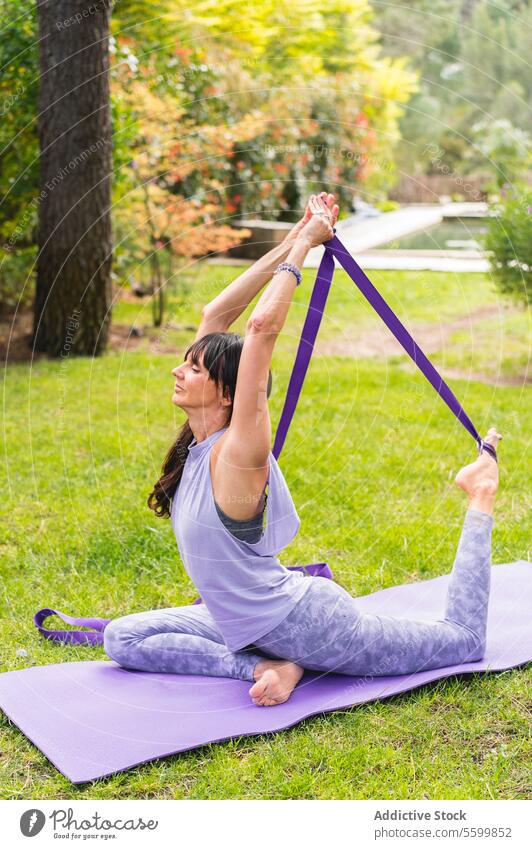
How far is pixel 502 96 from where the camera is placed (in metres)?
32.7

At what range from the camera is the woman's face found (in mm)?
3443

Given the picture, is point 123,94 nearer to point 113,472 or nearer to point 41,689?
point 113,472

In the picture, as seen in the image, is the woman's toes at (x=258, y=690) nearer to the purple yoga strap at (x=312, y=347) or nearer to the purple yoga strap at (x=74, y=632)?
the purple yoga strap at (x=74, y=632)

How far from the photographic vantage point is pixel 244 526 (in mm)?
3414

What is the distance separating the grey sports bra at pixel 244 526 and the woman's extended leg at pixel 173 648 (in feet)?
1.64

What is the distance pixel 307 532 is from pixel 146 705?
6.44 ft

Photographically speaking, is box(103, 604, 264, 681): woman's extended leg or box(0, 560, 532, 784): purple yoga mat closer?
box(0, 560, 532, 784): purple yoga mat

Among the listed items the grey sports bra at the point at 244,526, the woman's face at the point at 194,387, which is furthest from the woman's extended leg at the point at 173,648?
the woman's face at the point at 194,387

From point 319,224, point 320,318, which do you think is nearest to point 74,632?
point 320,318

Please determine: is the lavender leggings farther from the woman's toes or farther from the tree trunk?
the tree trunk

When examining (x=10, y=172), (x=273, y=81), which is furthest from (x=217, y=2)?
(x=10, y=172)

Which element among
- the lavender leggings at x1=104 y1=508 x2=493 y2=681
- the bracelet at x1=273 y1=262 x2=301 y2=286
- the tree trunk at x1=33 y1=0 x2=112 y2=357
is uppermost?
the tree trunk at x1=33 y1=0 x2=112 y2=357

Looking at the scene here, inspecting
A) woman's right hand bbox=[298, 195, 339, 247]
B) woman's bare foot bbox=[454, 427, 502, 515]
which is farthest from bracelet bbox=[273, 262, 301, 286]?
woman's bare foot bbox=[454, 427, 502, 515]

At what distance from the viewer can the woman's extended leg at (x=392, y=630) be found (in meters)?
3.52
